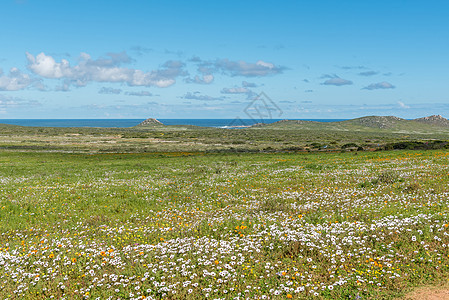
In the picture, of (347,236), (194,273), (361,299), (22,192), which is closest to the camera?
(361,299)

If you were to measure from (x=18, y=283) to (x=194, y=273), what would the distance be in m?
5.85

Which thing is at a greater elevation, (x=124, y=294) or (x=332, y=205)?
(x=332, y=205)

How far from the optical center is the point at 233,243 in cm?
1094

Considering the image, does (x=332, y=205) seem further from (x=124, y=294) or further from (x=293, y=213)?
(x=124, y=294)

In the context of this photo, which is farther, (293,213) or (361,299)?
(293,213)

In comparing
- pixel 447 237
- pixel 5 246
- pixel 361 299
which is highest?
pixel 447 237

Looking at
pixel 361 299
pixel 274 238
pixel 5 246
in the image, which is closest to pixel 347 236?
pixel 274 238

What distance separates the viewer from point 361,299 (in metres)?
7.35

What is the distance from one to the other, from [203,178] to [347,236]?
17771mm

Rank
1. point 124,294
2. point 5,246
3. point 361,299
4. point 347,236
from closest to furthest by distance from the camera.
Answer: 1. point 361,299
2. point 124,294
3. point 347,236
4. point 5,246

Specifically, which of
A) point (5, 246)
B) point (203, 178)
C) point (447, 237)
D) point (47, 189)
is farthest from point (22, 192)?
point (447, 237)

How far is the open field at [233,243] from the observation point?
8375mm

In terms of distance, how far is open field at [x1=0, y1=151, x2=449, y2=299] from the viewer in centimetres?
838

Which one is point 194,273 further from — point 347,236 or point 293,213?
point 293,213
